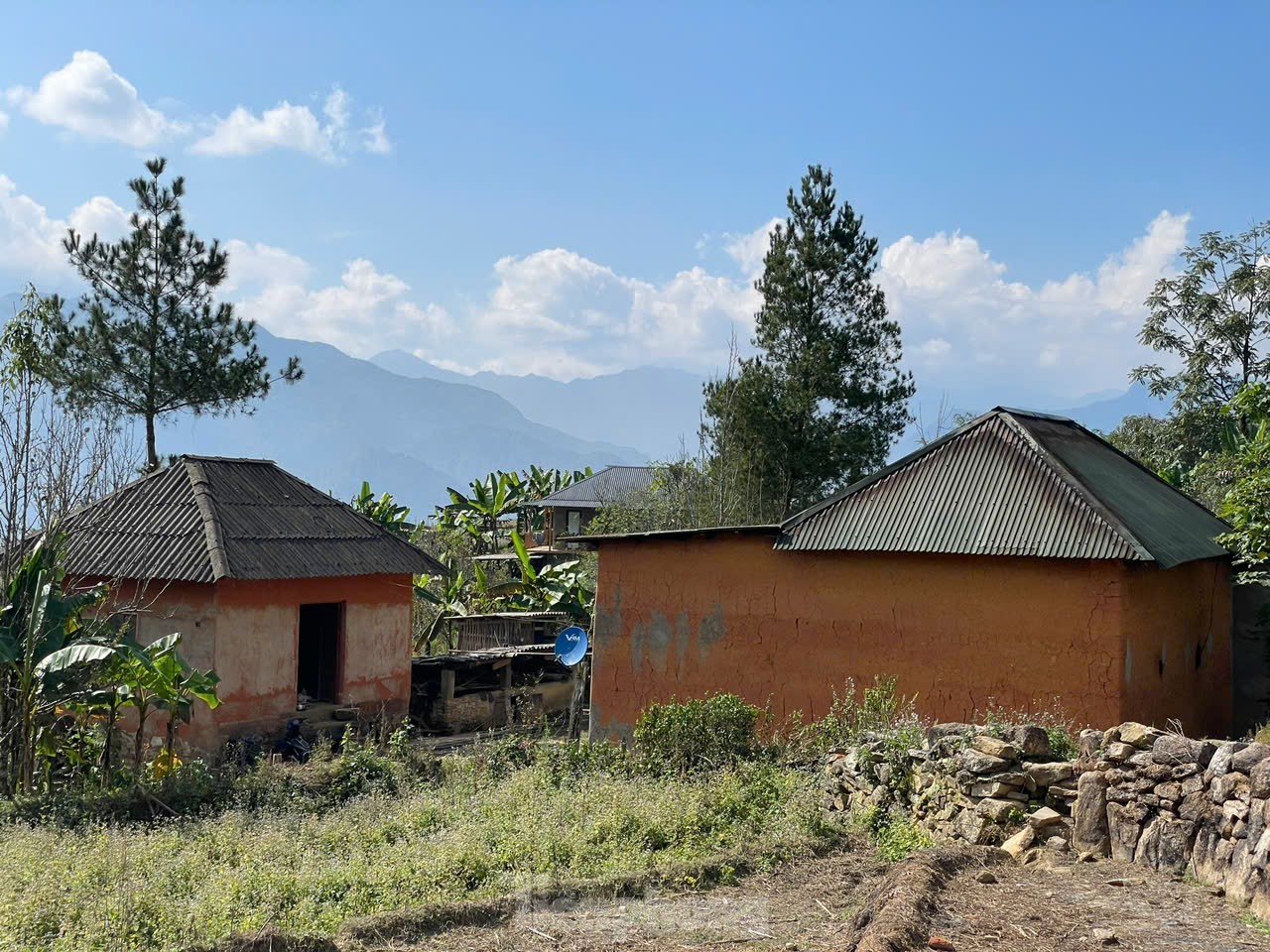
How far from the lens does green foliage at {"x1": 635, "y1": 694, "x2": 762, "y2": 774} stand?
1250 cm

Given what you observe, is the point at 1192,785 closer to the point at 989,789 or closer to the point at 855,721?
the point at 989,789

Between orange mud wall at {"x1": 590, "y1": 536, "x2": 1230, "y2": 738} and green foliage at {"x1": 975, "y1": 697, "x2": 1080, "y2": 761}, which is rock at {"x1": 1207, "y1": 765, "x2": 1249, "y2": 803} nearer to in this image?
green foliage at {"x1": 975, "y1": 697, "x2": 1080, "y2": 761}

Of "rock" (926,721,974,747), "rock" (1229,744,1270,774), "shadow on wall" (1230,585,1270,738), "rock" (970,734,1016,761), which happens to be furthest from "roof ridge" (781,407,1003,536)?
"rock" (1229,744,1270,774)

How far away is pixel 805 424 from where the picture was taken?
27.6 m

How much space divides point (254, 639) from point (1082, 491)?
11.7 m

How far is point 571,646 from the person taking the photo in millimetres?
17516

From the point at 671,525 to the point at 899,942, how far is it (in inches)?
939

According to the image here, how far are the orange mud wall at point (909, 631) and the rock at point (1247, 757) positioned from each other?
4276mm

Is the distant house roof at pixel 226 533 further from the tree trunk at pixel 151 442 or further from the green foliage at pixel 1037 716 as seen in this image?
the green foliage at pixel 1037 716

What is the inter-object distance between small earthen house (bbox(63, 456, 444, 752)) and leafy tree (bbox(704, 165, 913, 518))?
34.3 feet

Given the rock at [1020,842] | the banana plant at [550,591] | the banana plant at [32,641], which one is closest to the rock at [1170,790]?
the rock at [1020,842]

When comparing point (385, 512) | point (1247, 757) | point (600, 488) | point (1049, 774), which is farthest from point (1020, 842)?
point (600, 488)

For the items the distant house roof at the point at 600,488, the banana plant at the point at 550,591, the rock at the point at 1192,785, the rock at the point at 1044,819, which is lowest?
the rock at the point at 1044,819

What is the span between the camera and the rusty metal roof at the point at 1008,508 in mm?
12555
